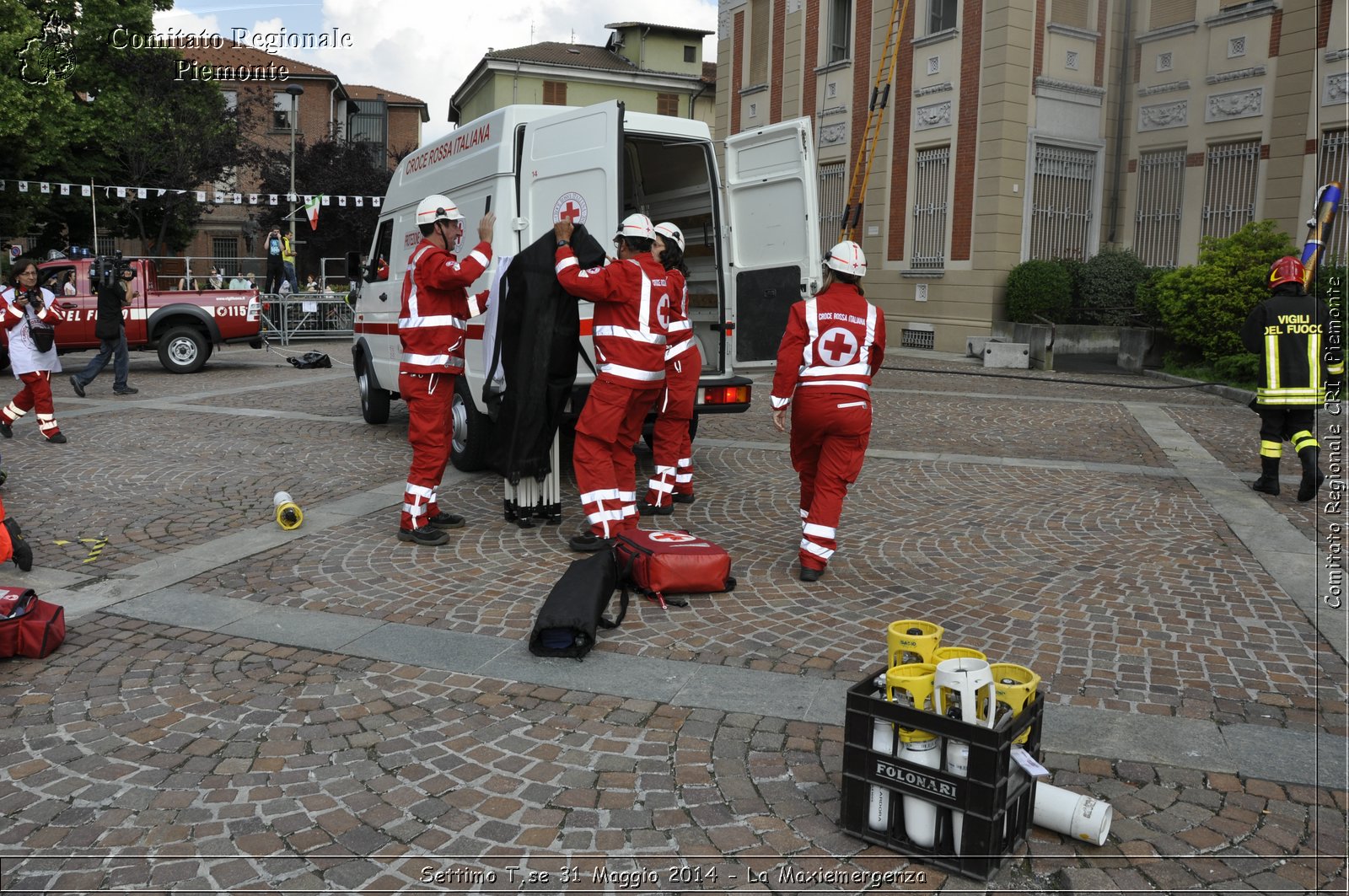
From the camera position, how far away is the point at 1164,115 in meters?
19.6

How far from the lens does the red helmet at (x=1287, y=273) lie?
8125 millimetres

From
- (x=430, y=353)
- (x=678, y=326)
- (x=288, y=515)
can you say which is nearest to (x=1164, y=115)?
(x=678, y=326)

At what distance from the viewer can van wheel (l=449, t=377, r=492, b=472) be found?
8.55m

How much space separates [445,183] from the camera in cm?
894

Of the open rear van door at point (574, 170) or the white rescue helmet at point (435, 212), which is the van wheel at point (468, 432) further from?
the white rescue helmet at point (435, 212)

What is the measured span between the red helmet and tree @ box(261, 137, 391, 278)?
35.9 metres

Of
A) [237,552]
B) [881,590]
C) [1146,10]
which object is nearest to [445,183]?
[237,552]

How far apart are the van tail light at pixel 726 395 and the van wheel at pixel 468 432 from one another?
6.15ft

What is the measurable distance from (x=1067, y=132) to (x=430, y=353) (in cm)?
1760

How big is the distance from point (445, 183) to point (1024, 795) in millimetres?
7464

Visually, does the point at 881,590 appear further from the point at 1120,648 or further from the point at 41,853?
the point at 41,853

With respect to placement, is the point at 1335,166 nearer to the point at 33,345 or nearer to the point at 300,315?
the point at 33,345

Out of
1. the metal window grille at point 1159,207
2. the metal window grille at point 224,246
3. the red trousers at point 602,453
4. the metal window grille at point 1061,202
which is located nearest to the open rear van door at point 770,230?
the red trousers at point 602,453

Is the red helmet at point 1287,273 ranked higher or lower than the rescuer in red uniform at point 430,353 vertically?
higher
